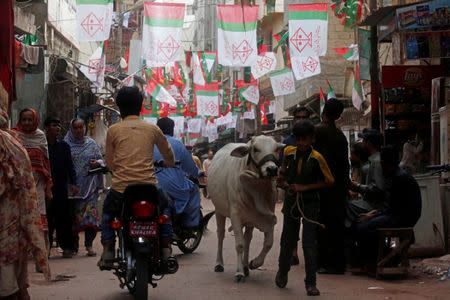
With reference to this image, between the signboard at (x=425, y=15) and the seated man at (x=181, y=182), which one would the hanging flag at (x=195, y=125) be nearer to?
the seated man at (x=181, y=182)

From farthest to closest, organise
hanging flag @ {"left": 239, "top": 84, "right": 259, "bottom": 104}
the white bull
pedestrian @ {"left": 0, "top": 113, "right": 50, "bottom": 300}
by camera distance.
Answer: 1. hanging flag @ {"left": 239, "top": 84, "right": 259, "bottom": 104}
2. the white bull
3. pedestrian @ {"left": 0, "top": 113, "right": 50, "bottom": 300}

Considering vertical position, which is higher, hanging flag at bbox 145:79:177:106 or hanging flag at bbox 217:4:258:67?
hanging flag at bbox 217:4:258:67

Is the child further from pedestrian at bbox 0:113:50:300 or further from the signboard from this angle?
the signboard

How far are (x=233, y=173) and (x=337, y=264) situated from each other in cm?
154

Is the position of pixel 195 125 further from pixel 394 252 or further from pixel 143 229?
pixel 143 229

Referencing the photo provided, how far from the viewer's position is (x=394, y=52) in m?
18.2

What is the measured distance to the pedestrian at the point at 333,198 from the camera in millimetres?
9375

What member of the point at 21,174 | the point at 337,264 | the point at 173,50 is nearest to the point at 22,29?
the point at 173,50

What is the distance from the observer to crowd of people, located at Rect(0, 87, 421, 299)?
6047mm

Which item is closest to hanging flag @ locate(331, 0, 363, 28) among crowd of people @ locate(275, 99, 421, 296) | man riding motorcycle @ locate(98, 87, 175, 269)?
crowd of people @ locate(275, 99, 421, 296)

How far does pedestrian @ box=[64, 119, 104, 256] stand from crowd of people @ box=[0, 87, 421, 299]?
1cm

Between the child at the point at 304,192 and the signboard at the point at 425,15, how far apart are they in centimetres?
355

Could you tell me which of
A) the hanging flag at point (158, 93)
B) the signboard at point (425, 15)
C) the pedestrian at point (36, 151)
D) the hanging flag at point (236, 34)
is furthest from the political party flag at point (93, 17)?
the hanging flag at point (158, 93)

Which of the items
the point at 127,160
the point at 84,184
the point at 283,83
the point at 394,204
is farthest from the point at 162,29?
the point at 127,160
